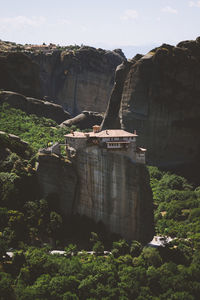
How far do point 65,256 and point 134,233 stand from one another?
7719 mm

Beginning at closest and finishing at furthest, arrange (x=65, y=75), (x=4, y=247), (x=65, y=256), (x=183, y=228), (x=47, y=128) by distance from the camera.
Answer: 1. (x=4, y=247)
2. (x=65, y=256)
3. (x=183, y=228)
4. (x=47, y=128)
5. (x=65, y=75)

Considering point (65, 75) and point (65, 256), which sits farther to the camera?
point (65, 75)

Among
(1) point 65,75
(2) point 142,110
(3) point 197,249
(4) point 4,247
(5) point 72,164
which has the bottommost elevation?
(3) point 197,249

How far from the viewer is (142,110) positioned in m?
65.2

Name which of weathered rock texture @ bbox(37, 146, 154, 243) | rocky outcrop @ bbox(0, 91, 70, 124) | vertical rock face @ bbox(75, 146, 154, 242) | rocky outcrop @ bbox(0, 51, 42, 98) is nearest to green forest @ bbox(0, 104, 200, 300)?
weathered rock texture @ bbox(37, 146, 154, 243)

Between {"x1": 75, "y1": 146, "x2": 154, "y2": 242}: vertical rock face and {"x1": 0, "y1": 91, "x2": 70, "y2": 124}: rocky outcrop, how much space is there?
35.3m

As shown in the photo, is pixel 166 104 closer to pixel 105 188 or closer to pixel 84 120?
pixel 84 120

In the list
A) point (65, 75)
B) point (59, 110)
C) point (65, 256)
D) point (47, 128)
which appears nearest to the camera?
point (65, 256)

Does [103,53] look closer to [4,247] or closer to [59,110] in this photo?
[59,110]

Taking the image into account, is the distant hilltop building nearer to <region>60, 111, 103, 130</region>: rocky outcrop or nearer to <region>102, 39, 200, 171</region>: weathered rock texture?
<region>102, 39, 200, 171</region>: weathered rock texture

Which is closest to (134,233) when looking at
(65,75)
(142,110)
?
(142,110)

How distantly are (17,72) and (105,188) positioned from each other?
44899mm

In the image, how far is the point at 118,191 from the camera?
39.3m

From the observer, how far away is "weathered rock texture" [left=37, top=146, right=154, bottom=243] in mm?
38938
